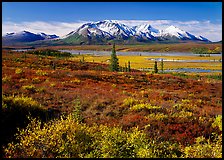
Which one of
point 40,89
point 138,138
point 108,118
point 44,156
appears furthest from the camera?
point 40,89

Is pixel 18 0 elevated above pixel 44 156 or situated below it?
above

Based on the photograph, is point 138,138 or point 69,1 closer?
point 69,1

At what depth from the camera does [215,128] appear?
1146cm

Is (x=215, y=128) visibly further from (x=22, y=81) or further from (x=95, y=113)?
(x=22, y=81)

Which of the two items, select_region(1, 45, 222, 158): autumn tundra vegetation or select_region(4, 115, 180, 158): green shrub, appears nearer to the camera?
select_region(4, 115, 180, 158): green shrub

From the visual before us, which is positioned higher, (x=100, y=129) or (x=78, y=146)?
(x=100, y=129)

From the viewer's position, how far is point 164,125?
11445 millimetres

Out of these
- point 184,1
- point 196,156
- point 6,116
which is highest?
point 184,1

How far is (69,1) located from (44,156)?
13.9ft

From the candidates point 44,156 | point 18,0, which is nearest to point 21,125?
point 44,156

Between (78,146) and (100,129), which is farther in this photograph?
(100,129)

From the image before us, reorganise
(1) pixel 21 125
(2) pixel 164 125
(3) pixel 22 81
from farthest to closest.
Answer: (3) pixel 22 81, (2) pixel 164 125, (1) pixel 21 125

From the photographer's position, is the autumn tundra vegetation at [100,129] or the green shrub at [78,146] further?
the autumn tundra vegetation at [100,129]

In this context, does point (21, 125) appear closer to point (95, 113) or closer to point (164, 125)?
point (95, 113)
